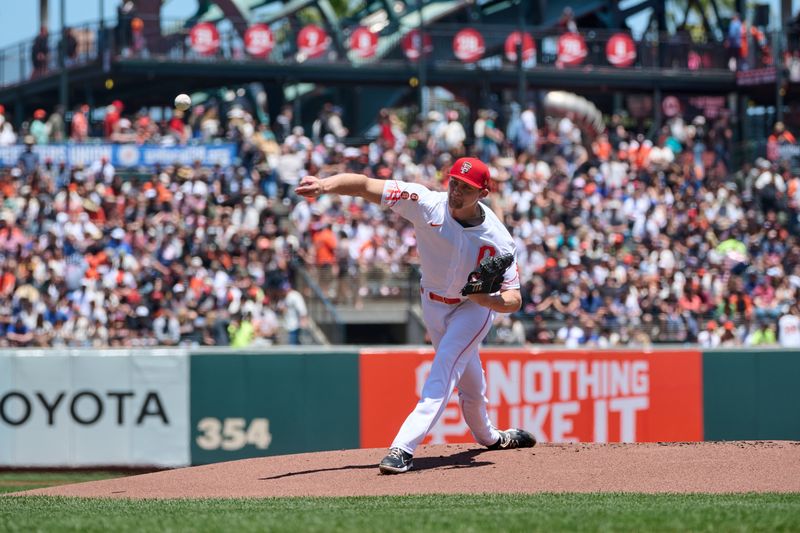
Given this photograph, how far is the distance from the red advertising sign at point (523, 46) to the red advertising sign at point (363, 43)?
134 inches

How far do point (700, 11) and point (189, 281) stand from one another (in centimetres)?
2208

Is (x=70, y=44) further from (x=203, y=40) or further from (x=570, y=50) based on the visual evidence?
(x=570, y=50)

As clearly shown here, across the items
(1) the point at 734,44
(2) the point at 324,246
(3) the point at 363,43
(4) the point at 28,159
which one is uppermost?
(1) the point at 734,44

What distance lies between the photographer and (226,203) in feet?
69.7

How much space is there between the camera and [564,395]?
15.0 metres

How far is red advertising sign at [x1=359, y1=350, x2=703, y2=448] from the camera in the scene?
14.7 metres

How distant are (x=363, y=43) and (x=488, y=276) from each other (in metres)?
21.1

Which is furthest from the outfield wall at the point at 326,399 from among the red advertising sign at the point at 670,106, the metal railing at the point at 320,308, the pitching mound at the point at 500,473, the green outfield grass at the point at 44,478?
the red advertising sign at the point at 670,106

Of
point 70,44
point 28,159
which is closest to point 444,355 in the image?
point 28,159

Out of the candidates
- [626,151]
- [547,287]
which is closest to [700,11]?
[626,151]

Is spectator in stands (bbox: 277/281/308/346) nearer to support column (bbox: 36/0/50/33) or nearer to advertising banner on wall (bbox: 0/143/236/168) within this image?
advertising banner on wall (bbox: 0/143/236/168)

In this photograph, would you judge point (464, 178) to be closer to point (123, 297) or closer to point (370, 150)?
point (123, 297)

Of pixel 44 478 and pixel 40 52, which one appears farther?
pixel 40 52

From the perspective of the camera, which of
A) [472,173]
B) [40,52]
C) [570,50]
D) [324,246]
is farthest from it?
[570,50]
